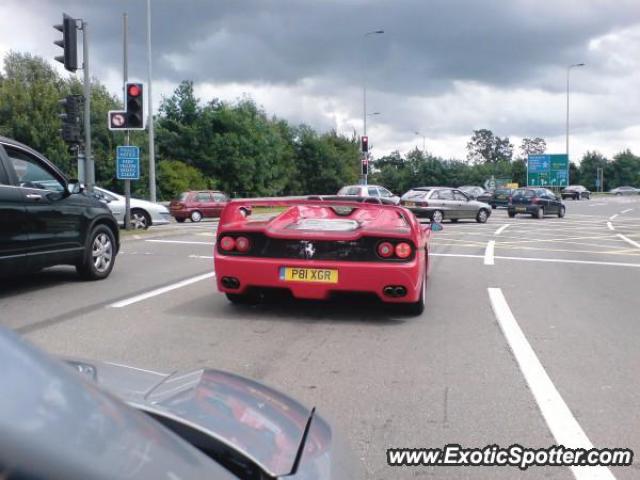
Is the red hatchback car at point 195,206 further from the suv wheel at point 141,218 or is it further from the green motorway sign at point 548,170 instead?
the green motorway sign at point 548,170

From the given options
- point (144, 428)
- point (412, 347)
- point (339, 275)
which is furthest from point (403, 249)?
point (144, 428)

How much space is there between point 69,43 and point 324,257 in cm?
1074

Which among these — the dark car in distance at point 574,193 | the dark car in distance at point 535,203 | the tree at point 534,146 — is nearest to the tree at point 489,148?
the tree at point 534,146

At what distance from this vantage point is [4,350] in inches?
47.9

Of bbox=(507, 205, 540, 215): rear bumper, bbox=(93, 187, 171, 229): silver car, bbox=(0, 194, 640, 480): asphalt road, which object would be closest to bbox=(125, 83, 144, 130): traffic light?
bbox=(93, 187, 171, 229): silver car

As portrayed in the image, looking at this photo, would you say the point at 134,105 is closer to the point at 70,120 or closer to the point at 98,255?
the point at 70,120

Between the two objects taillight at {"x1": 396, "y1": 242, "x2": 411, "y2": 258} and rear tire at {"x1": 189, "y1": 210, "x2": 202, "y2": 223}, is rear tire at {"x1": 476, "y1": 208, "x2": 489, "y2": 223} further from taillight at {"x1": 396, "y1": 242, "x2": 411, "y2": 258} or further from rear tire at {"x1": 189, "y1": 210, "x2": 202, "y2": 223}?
taillight at {"x1": 396, "y1": 242, "x2": 411, "y2": 258}

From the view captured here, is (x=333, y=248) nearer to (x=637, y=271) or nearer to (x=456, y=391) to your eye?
(x=456, y=391)

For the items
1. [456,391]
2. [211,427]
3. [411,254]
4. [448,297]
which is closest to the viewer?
[211,427]

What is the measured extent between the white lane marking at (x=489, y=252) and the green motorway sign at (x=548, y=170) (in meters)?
57.5

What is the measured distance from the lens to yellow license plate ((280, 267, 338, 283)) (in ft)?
21.0

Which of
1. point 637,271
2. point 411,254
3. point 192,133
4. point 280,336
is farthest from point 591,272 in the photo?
point 192,133

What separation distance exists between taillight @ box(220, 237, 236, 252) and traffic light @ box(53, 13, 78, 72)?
980cm

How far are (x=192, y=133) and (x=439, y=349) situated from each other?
1856 inches
